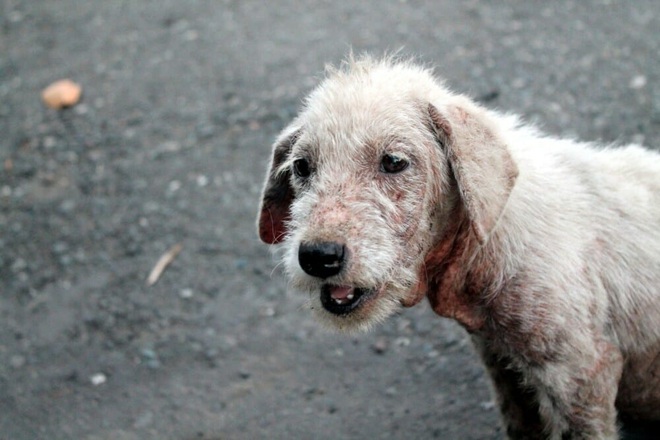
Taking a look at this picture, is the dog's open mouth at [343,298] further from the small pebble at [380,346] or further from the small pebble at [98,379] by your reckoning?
the small pebble at [98,379]

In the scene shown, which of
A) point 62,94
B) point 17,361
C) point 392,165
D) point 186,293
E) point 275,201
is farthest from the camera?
point 62,94

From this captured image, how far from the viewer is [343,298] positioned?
329 centimetres

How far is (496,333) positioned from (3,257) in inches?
177

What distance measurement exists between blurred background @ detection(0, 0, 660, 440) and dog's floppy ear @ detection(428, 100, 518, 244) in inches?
57.9

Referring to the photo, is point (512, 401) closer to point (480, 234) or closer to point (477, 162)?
point (480, 234)

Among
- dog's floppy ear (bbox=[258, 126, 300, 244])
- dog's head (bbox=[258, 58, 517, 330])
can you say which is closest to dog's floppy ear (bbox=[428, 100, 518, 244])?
dog's head (bbox=[258, 58, 517, 330])

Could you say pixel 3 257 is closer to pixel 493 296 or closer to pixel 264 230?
pixel 264 230

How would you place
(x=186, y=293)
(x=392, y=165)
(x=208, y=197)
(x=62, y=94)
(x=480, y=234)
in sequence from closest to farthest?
(x=480, y=234)
(x=392, y=165)
(x=186, y=293)
(x=208, y=197)
(x=62, y=94)

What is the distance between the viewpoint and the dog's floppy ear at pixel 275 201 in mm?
3910

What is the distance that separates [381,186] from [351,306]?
49cm

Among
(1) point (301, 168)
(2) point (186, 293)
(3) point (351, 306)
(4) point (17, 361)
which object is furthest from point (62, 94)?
(3) point (351, 306)

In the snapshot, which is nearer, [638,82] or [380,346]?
[380,346]

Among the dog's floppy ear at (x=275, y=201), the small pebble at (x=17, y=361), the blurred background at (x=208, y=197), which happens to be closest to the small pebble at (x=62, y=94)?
the blurred background at (x=208, y=197)

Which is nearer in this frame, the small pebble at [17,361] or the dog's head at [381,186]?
the dog's head at [381,186]
